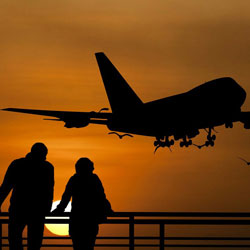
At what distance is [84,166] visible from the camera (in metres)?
11.3

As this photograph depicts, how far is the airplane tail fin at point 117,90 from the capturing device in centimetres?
6156

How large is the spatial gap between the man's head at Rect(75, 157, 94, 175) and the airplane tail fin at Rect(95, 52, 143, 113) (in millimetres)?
48760

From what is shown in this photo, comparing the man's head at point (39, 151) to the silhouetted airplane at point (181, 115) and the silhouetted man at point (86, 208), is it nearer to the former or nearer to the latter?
the silhouetted man at point (86, 208)

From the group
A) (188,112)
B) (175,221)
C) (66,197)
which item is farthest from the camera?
(188,112)

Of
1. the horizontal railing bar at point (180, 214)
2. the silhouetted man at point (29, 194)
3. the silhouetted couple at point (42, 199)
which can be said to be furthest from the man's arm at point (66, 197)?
the silhouetted man at point (29, 194)

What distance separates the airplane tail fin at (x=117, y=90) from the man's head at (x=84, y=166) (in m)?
48.8

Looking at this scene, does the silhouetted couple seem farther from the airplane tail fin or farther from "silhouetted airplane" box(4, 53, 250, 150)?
the airplane tail fin

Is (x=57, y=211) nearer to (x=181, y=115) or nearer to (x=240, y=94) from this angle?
(x=181, y=115)

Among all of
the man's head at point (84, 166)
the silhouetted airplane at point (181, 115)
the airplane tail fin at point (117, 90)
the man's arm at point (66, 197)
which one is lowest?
the man's arm at point (66, 197)

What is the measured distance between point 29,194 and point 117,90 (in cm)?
5243

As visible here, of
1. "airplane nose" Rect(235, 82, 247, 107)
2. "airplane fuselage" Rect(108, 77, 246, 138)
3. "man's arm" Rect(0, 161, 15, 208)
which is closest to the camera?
"man's arm" Rect(0, 161, 15, 208)

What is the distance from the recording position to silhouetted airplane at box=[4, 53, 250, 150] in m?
46.8

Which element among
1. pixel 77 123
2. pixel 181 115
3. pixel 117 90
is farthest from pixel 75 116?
pixel 117 90

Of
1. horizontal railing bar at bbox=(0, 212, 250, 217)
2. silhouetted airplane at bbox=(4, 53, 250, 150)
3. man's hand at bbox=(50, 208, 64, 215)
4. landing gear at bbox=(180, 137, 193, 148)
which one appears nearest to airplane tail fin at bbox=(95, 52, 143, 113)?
silhouetted airplane at bbox=(4, 53, 250, 150)
